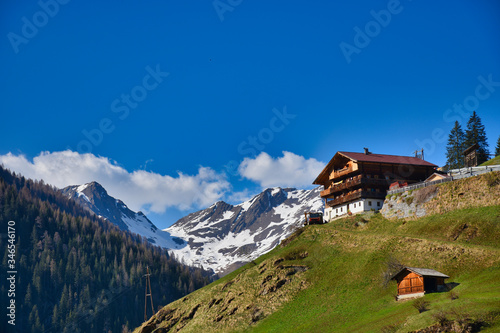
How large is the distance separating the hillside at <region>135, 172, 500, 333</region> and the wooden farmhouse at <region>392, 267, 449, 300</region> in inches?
58.1

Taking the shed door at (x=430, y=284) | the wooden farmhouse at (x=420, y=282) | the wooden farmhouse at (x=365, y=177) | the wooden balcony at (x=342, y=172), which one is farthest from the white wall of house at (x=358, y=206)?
the shed door at (x=430, y=284)

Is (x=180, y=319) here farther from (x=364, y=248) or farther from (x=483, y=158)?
(x=483, y=158)

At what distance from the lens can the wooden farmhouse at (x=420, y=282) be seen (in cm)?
4966

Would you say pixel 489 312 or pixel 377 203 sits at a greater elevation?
pixel 377 203

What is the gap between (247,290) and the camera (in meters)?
76.4

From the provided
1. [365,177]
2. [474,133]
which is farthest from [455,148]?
[365,177]

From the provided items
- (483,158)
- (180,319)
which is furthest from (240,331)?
(483,158)

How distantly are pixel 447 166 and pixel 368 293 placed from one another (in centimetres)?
8087

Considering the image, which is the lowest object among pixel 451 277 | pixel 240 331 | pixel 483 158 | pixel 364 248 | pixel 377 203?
pixel 240 331

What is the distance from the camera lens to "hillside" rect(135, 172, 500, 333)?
45281mm

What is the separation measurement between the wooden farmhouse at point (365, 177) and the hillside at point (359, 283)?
5.55m

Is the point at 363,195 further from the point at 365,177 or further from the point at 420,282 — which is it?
the point at 420,282

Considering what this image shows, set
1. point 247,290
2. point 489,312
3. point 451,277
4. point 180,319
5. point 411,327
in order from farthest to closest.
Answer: point 180,319
point 247,290
point 451,277
point 411,327
point 489,312

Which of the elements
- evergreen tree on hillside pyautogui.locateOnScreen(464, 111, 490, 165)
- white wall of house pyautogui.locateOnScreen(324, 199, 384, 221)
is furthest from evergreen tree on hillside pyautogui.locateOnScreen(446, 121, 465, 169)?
white wall of house pyautogui.locateOnScreen(324, 199, 384, 221)
